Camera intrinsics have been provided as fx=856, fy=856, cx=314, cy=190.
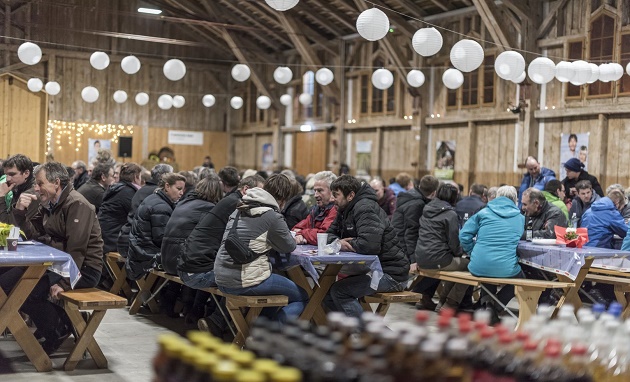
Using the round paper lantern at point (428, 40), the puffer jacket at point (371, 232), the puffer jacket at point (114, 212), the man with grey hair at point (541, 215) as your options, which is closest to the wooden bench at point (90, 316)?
the puffer jacket at point (371, 232)

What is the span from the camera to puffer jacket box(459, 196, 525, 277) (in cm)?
729

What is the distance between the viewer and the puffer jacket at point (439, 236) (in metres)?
7.76

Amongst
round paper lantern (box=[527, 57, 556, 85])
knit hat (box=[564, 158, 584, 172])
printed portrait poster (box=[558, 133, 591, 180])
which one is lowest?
knit hat (box=[564, 158, 584, 172])

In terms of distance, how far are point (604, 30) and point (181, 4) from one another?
36.0ft

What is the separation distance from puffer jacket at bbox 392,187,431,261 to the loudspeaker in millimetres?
15125

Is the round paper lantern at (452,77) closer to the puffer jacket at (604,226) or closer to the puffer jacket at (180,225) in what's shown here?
the puffer jacket at (604,226)

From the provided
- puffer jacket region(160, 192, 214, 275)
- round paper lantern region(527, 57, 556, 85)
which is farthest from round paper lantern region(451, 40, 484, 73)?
puffer jacket region(160, 192, 214, 275)

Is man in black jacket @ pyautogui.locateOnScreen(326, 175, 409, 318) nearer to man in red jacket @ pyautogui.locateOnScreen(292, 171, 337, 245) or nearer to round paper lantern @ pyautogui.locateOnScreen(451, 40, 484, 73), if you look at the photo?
man in red jacket @ pyautogui.locateOnScreen(292, 171, 337, 245)

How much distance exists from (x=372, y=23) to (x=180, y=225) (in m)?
4.14

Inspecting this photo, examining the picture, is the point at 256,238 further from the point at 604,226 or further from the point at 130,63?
the point at 130,63

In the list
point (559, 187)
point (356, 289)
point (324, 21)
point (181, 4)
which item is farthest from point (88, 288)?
point (181, 4)

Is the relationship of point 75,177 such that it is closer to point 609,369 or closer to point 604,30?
point 604,30

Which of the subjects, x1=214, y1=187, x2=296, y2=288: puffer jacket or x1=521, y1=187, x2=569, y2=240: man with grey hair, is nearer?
x1=214, y1=187, x2=296, y2=288: puffer jacket

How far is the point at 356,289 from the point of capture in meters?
6.36
